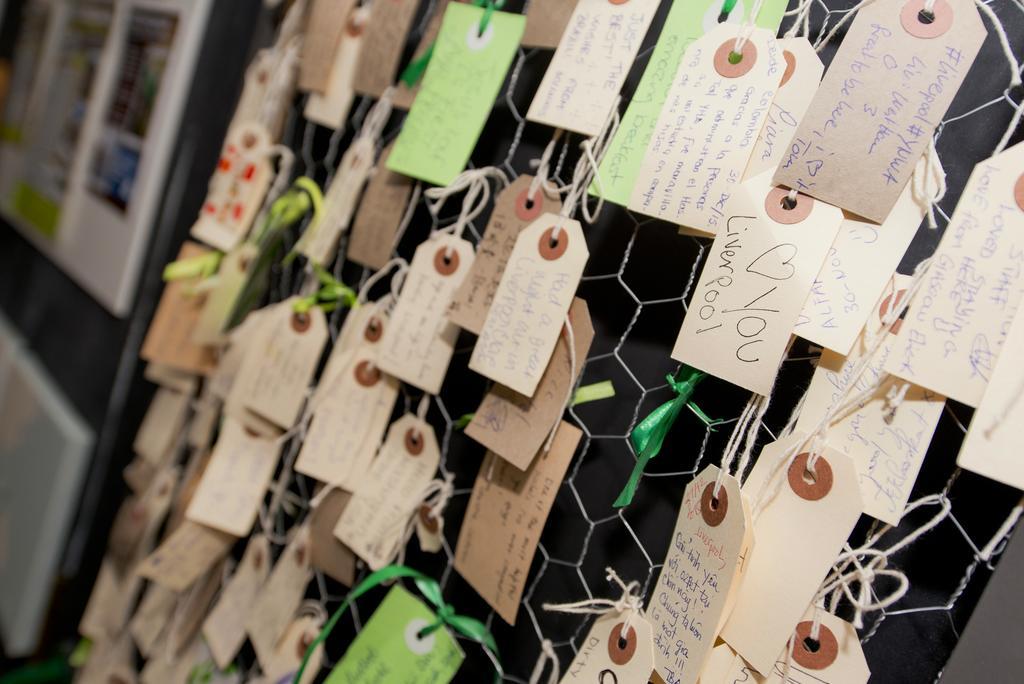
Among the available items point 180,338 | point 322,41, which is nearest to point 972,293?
point 322,41

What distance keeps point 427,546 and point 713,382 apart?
26cm

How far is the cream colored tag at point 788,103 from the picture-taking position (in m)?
0.37

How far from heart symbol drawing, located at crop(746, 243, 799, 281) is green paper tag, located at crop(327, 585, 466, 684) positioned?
346 millimetres

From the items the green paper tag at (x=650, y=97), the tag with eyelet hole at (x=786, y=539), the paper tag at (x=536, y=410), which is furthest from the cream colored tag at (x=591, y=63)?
the tag with eyelet hole at (x=786, y=539)

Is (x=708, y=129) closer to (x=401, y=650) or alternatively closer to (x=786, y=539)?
(x=786, y=539)

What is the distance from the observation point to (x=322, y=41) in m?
0.66

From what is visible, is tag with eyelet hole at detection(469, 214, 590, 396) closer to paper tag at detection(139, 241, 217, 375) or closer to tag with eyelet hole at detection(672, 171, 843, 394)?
tag with eyelet hole at detection(672, 171, 843, 394)

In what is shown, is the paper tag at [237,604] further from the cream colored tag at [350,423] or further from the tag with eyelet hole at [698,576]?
the tag with eyelet hole at [698,576]

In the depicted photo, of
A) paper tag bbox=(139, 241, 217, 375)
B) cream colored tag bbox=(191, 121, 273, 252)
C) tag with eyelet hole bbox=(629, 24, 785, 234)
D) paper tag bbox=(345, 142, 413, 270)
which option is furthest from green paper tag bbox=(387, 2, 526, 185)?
paper tag bbox=(139, 241, 217, 375)

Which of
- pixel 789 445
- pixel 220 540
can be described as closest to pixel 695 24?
pixel 789 445

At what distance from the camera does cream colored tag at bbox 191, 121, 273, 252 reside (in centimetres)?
74

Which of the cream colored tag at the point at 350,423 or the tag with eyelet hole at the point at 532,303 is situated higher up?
the tag with eyelet hole at the point at 532,303

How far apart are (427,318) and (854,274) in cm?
30

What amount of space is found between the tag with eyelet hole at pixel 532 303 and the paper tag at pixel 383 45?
9.6 inches
